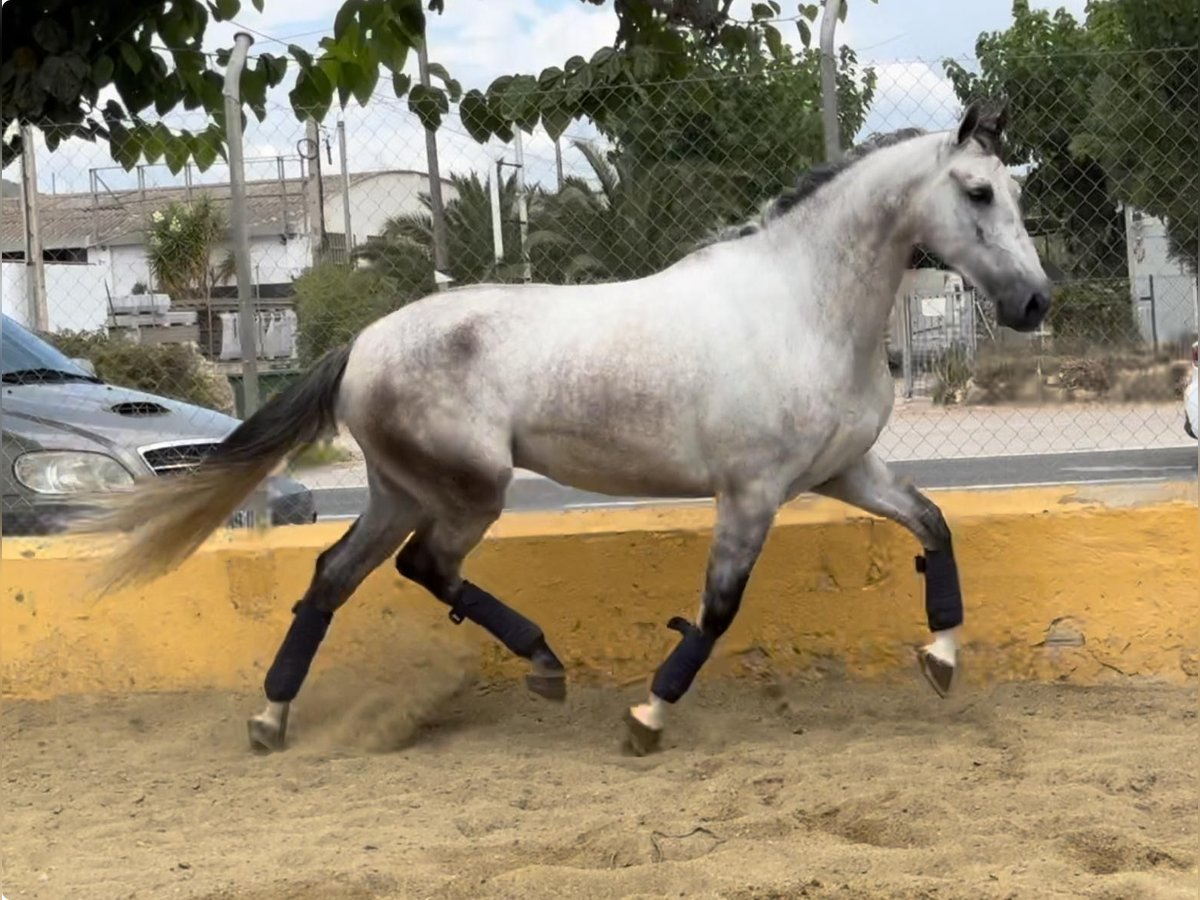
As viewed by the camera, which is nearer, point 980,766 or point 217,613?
point 980,766

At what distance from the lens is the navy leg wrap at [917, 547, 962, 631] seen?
14.5 feet

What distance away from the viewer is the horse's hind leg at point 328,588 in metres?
4.60

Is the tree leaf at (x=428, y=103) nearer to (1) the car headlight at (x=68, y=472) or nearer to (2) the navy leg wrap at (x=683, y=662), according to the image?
(1) the car headlight at (x=68, y=472)

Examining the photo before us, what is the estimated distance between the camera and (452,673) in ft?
16.8

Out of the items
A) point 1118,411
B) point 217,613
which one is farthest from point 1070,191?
point 217,613

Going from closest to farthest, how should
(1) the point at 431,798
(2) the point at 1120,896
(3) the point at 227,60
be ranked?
1. (2) the point at 1120,896
2. (1) the point at 431,798
3. (3) the point at 227,60

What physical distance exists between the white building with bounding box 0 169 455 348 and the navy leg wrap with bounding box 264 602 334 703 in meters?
1.58

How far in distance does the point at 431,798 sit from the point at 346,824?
319 millimetres

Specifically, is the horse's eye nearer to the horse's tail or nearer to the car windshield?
the horse's tail

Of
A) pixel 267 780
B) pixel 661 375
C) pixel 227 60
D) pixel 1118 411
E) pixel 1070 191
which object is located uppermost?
pixel 227 60

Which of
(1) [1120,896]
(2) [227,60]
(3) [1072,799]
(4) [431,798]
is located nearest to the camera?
(1) [1120,896]

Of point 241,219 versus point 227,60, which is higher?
point 227,60

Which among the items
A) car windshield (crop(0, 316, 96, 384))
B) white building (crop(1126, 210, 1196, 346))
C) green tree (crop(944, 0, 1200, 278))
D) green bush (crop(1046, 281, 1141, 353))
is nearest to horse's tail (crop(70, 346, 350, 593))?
car windshield (crop(0, 316, 96, 384))

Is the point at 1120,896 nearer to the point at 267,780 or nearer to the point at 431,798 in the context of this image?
the point at 431,798
